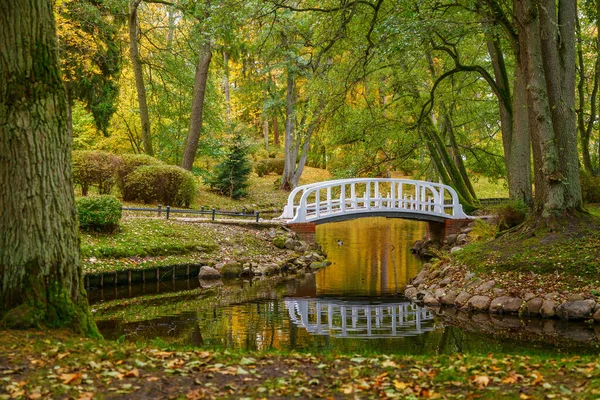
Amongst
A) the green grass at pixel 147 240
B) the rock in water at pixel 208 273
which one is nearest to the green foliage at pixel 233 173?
the green grass at pixel 147 240

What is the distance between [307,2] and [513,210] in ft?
23.3

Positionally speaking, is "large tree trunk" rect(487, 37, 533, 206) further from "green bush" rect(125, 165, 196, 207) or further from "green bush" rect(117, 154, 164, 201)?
"green bush" rect(117, 154, 164, 201)

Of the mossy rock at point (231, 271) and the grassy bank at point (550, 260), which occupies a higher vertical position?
the grassy bank at point (550, 260)

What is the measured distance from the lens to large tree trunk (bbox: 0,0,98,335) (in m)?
6.12

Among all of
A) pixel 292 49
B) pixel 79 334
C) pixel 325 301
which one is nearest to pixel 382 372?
pixel 79 334

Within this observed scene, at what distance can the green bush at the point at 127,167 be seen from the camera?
2222 centimetres

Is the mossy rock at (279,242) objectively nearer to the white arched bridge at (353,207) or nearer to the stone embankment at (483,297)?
the white arched bridge at (353,207)

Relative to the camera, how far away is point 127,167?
22375 mm

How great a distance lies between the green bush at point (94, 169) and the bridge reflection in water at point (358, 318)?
11.0m

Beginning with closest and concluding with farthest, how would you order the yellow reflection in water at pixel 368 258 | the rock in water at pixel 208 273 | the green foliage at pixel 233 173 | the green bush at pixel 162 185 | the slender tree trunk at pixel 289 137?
the yellow reflection in water at pixel 368 258
the rock in water at pixel 208 273
the green bush at pixel 162 185
the green foliage at pixel 233 173
the slender tree trunk at pixel 289 137

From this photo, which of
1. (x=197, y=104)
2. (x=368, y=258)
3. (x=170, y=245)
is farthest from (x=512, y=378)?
(x=197, y=104)

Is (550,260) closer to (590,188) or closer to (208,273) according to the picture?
(208,273)

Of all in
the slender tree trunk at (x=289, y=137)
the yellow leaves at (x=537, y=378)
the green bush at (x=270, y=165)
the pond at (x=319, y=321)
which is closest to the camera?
the yellow leaves at (x=537, y=378)

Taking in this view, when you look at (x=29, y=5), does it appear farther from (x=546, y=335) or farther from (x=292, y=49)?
(x=292, y=49)
